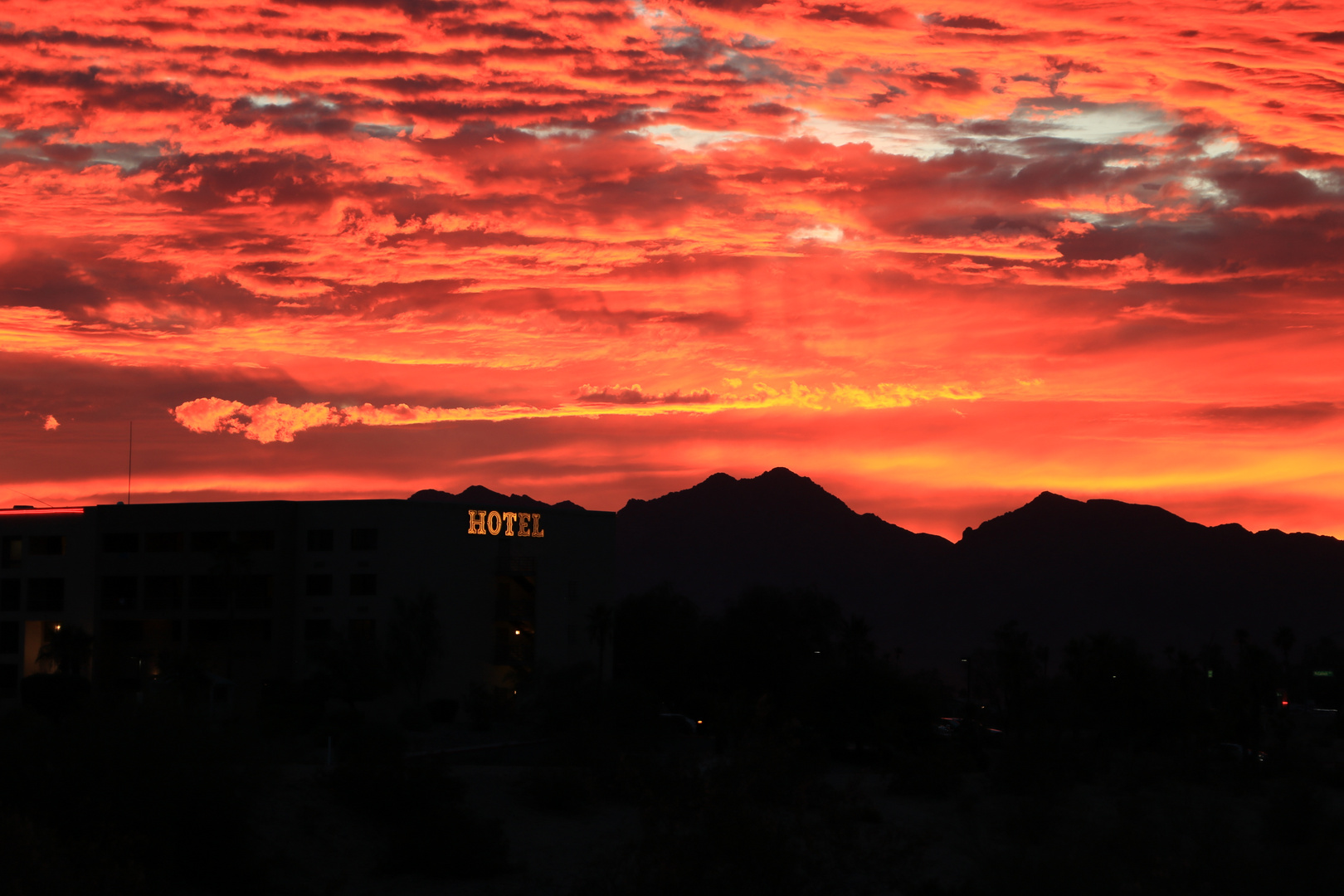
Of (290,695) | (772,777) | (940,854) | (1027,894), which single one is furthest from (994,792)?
(290,695)

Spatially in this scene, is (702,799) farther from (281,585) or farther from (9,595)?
(9,595)

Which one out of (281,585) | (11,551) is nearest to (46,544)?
(11,551)

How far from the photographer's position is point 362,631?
86.5m

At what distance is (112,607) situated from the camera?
3580 inches

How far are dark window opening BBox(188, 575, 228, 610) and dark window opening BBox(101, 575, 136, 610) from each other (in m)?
4.47

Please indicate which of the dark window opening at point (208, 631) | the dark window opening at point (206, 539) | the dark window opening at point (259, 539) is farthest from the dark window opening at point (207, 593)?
the dark window opening at point (259, 539)

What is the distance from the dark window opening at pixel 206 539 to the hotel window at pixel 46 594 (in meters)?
9.92

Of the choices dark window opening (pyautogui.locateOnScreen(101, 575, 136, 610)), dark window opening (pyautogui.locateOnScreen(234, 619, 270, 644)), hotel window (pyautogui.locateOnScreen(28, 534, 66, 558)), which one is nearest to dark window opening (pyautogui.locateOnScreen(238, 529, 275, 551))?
dark window opening (pyautogui.locateOnScreen(234, 619, 270, 644))

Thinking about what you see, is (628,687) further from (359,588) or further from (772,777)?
(772,777)

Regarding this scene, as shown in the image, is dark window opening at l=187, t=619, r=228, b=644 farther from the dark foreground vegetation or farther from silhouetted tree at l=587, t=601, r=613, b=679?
silhouetted tree at l=587, t=601, r=613, b=679

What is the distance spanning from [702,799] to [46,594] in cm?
8218

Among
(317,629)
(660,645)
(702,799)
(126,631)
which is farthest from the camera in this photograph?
(660,645)

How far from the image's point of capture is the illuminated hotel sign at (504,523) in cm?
9006

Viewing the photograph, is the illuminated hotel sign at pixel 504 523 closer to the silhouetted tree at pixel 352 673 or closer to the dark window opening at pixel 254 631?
the silhouetted tree at pixel 352 673
